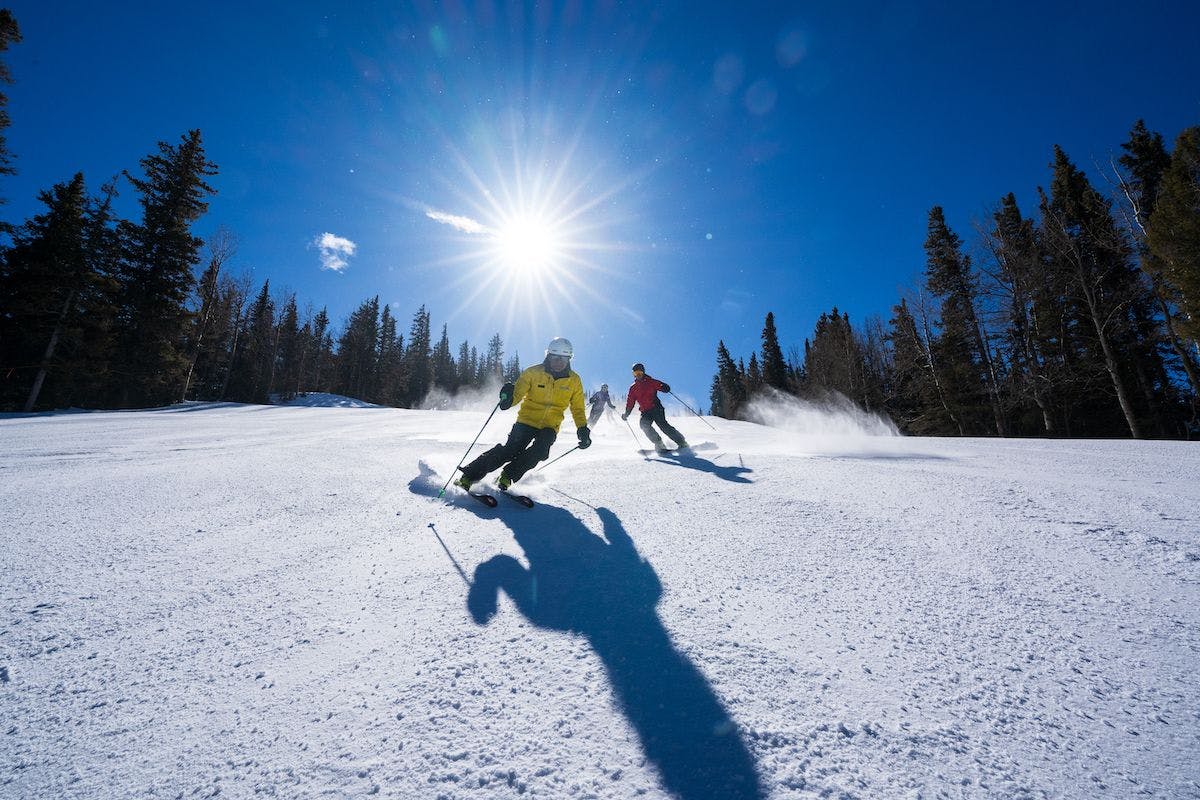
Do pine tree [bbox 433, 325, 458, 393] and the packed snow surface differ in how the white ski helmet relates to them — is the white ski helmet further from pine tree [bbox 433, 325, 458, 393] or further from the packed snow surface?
pine tree [bbox 433, 325, 458, 393]

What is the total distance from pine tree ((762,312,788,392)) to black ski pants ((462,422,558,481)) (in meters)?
49.0

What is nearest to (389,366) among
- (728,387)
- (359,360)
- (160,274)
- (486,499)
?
(359,360)

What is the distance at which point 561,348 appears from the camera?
182 inches

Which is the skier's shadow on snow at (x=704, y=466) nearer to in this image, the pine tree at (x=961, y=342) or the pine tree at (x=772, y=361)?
the pine tree at (x=961, y=342)

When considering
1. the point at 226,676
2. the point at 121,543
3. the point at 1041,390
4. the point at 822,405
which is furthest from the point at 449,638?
the point at 822,405

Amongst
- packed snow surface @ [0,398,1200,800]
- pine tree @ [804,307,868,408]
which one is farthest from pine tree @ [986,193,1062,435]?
packed snow surface @ [0,398,1200,800]

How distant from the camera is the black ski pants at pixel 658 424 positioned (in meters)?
7.10

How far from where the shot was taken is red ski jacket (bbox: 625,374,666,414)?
7547 millimetres

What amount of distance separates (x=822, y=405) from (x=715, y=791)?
3861cm

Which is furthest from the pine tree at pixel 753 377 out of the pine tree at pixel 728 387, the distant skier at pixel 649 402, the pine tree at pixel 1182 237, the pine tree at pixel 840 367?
the distant skier at pixel 649 402

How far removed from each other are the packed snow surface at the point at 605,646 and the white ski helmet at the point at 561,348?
6.37 feet

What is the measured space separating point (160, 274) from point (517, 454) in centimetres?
2654

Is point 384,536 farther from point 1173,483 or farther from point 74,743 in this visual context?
point 1173,483

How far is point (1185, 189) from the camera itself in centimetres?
1307
